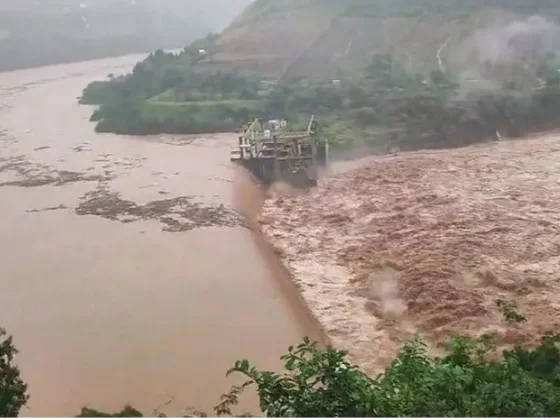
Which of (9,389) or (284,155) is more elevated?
(9,389)

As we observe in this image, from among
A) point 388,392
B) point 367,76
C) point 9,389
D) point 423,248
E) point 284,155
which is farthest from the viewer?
point 367,76

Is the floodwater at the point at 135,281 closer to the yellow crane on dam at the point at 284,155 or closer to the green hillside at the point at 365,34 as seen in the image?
the yellow crane on dam at the point at 284,155

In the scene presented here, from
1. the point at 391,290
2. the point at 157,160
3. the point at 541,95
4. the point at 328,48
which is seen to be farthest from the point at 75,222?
the point at 328,48

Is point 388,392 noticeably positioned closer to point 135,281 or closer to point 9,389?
point 9,389

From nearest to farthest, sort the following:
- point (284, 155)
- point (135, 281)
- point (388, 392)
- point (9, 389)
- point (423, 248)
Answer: point (388, 392) < point (9, 389) < point (135, 281) < point (423, 248) < point (284, 155)

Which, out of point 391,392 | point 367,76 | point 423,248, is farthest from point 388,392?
point 367,76

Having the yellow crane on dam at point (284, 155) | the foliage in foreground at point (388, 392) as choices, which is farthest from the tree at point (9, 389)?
the yellow crane on dam at point (284, 155)

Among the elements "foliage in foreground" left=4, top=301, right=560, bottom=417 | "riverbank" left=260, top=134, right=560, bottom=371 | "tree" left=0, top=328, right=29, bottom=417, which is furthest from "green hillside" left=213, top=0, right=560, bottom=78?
"foliage in foreground" left=4, top=301, right=560, bottom=417

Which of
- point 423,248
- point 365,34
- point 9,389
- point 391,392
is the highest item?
point 365,34
